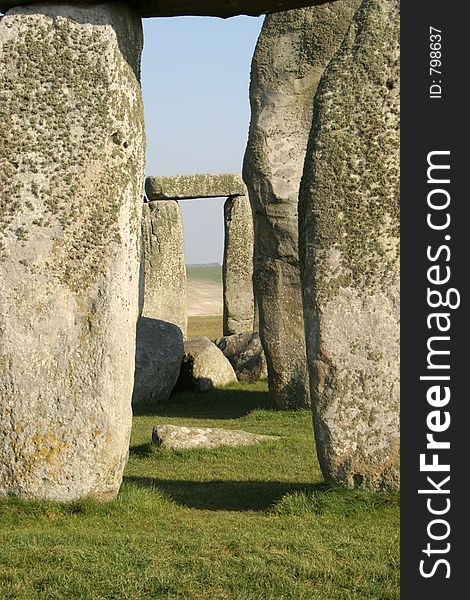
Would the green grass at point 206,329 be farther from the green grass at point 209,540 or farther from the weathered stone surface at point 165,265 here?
the green grass at point 209,540

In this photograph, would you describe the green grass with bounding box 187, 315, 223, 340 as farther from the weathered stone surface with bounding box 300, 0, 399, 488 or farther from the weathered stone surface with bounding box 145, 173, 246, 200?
the weathered stone surface with bounding box 300, 0, 399, 488

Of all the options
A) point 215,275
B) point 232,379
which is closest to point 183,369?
point 232,379

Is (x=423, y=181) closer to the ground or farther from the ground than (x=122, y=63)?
closer to the ground

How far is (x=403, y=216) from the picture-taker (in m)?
7.11

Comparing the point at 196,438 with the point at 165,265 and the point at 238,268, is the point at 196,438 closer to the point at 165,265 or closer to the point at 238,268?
the point at 165,265

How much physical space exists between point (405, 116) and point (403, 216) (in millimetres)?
596

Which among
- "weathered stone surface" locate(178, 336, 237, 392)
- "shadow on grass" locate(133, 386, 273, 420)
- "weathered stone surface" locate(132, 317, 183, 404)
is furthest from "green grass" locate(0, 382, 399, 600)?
"weathered stone surface" locate(178, 336, 237, 392)

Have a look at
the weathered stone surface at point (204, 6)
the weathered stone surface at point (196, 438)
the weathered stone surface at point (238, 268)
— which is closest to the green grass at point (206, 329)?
the weathered stone surface at point (238, 268)

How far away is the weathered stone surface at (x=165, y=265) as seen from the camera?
21.7m

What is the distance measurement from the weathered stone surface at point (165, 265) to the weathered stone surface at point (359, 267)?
14.3m

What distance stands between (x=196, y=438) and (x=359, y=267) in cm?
333

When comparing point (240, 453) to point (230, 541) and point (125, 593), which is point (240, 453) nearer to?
point (230, 541)

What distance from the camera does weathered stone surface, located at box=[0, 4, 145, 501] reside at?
286 inches

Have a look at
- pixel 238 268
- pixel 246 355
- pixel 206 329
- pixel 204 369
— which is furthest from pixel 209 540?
pixel 206 329
